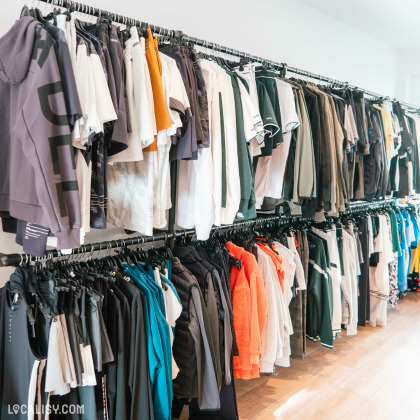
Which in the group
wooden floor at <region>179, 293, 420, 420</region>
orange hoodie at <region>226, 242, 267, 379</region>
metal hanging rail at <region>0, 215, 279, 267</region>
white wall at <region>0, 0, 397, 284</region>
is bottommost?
wooden floor at <region>179, 293, 420, 420</region>

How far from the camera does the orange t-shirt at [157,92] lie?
1.48 m

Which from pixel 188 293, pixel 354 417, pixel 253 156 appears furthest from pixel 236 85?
pixel 354 417

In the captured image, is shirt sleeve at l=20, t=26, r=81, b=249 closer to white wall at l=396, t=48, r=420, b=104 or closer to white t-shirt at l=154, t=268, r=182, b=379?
white t-shirt at l=154, t=268, r=182, b=379

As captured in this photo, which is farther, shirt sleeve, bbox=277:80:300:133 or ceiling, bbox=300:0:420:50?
ceiling, bbox=300:0:420:50

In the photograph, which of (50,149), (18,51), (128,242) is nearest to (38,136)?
(50,149)

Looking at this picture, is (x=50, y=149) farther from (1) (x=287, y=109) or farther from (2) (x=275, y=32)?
(2) (x=275, y=32)

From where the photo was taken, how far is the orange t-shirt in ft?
4.87

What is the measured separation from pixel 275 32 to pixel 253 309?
2.27 metres

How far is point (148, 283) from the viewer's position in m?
1.68

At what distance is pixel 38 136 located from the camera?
114cm

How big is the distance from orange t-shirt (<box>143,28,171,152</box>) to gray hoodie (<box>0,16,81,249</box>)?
1.30 feet

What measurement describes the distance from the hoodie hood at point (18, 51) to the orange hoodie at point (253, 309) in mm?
1396

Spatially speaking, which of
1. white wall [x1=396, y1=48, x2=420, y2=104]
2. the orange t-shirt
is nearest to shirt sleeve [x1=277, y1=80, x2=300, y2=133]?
the orange t-shirt

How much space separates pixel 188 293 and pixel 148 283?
0.73ft
